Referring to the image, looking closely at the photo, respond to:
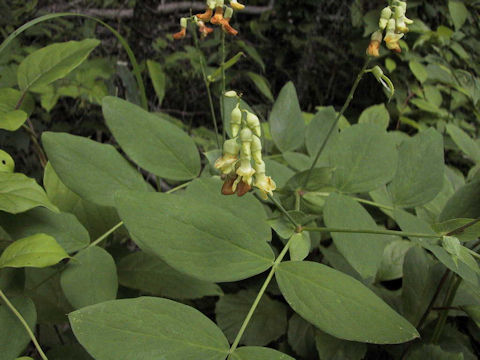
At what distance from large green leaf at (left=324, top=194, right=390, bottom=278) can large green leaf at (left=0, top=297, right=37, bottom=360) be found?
48cm

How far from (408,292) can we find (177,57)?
5.96ft

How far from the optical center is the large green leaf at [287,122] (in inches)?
38.4

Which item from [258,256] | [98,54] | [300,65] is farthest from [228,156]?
[300,65]

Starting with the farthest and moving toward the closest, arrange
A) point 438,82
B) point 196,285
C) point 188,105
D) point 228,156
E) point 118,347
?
point 188,105 < point 438,82 < point 196,285 < point 228,156 < point 118,347

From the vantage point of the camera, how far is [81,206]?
2.52ft

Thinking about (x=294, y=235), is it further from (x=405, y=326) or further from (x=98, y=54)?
(x=98, y=54)

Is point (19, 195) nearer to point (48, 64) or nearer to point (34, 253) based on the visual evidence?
point (34, 253)

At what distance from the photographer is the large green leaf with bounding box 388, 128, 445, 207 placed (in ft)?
2.60

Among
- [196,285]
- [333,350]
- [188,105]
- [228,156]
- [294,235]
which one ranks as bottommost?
[188,105]

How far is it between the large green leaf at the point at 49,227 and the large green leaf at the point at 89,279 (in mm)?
22

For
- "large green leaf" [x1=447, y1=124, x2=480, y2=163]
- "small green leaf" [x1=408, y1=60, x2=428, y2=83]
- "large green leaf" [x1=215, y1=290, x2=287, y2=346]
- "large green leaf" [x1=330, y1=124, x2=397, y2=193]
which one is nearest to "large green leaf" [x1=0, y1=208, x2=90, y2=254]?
"large green leaf" [x1=215, y1=290, x2=287, y2=346]

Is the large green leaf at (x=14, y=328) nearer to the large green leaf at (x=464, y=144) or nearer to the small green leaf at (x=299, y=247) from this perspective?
the small green leaf at (x=299, y=247)

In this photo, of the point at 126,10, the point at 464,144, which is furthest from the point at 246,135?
the point at 126,10

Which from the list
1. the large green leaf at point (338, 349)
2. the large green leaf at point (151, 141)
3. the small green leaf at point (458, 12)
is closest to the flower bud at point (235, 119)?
the large green leaf at point (151, 141)
